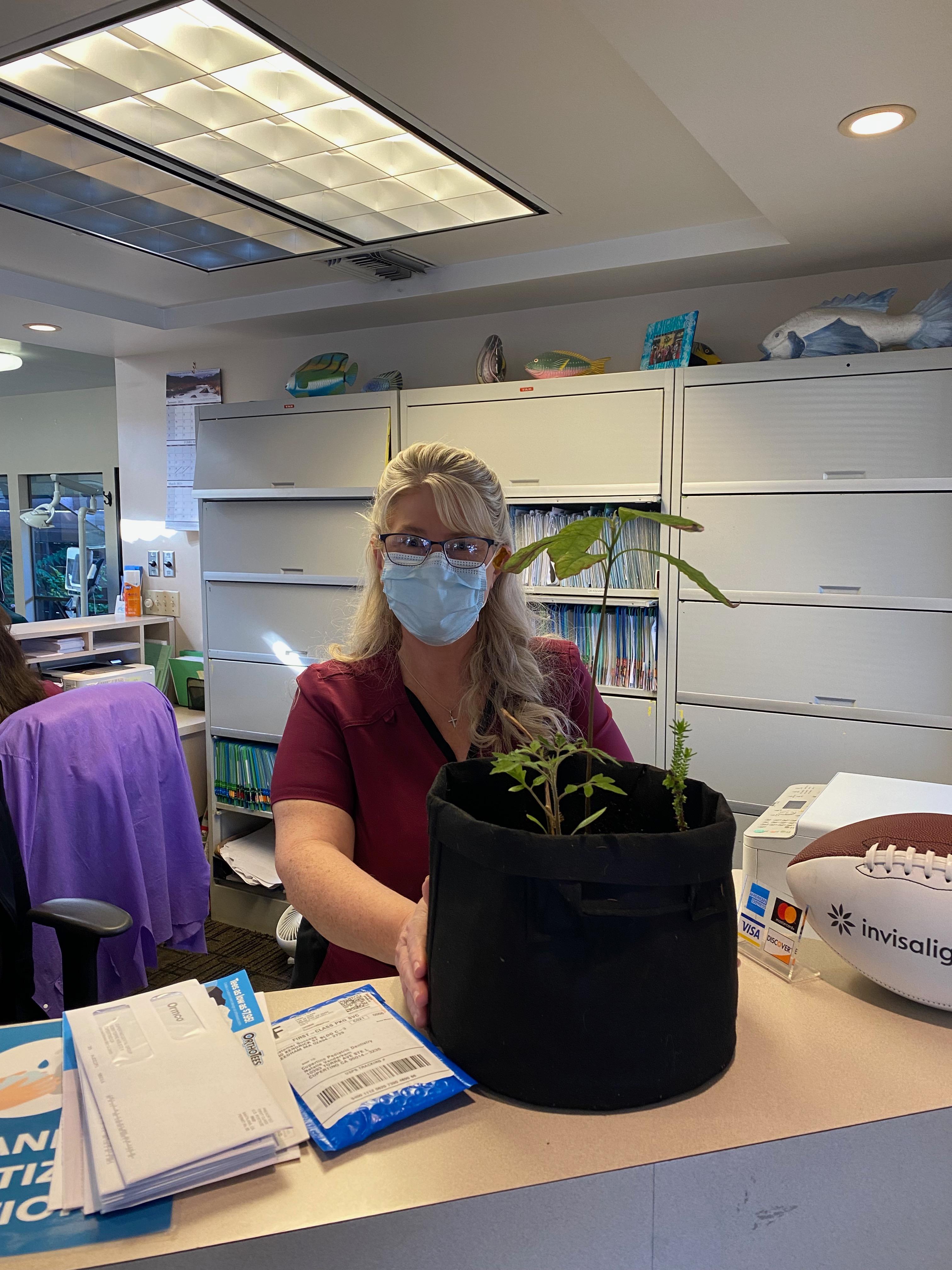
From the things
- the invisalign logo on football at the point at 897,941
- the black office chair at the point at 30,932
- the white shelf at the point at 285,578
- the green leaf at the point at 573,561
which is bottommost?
the black office chair at the point at 30,932

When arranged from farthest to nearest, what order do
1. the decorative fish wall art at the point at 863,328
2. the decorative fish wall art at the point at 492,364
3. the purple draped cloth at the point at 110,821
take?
the decorative fish wall art at the point at 492,364 → the decorative fish wall art at the point at 863,328 → the purple draped cloth at the point at 110,821

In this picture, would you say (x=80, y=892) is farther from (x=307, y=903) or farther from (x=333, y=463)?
(x=333, y=463)

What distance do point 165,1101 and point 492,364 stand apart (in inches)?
112

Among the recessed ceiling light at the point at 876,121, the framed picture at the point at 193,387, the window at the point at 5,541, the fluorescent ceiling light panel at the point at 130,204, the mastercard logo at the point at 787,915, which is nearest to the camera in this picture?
the mastercard logo at the point at 787,915

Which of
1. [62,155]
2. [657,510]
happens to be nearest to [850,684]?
[657,510]

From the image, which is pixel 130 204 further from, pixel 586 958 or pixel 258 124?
pixel 586 958

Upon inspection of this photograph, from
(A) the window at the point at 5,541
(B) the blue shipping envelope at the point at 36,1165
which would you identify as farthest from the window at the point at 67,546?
(B) the blue shipping envelope at the point at 36,1165

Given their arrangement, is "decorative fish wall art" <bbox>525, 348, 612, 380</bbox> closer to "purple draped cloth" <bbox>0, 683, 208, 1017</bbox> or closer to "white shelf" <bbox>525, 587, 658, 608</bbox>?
"white shelf" <bbox>525, 587, 658, 608</bbox>

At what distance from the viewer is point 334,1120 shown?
2.05ft

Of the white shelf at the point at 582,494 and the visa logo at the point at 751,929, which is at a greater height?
the white shelf at the point at 582,494

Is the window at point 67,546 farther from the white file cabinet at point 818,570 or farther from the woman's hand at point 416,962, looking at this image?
the woman's hand at point 416,962

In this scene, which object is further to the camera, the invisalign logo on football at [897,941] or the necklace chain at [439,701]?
the necklace chain at [439,701]

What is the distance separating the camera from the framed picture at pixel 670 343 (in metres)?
2.76

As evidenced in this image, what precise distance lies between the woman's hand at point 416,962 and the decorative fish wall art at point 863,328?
90.5 inches
